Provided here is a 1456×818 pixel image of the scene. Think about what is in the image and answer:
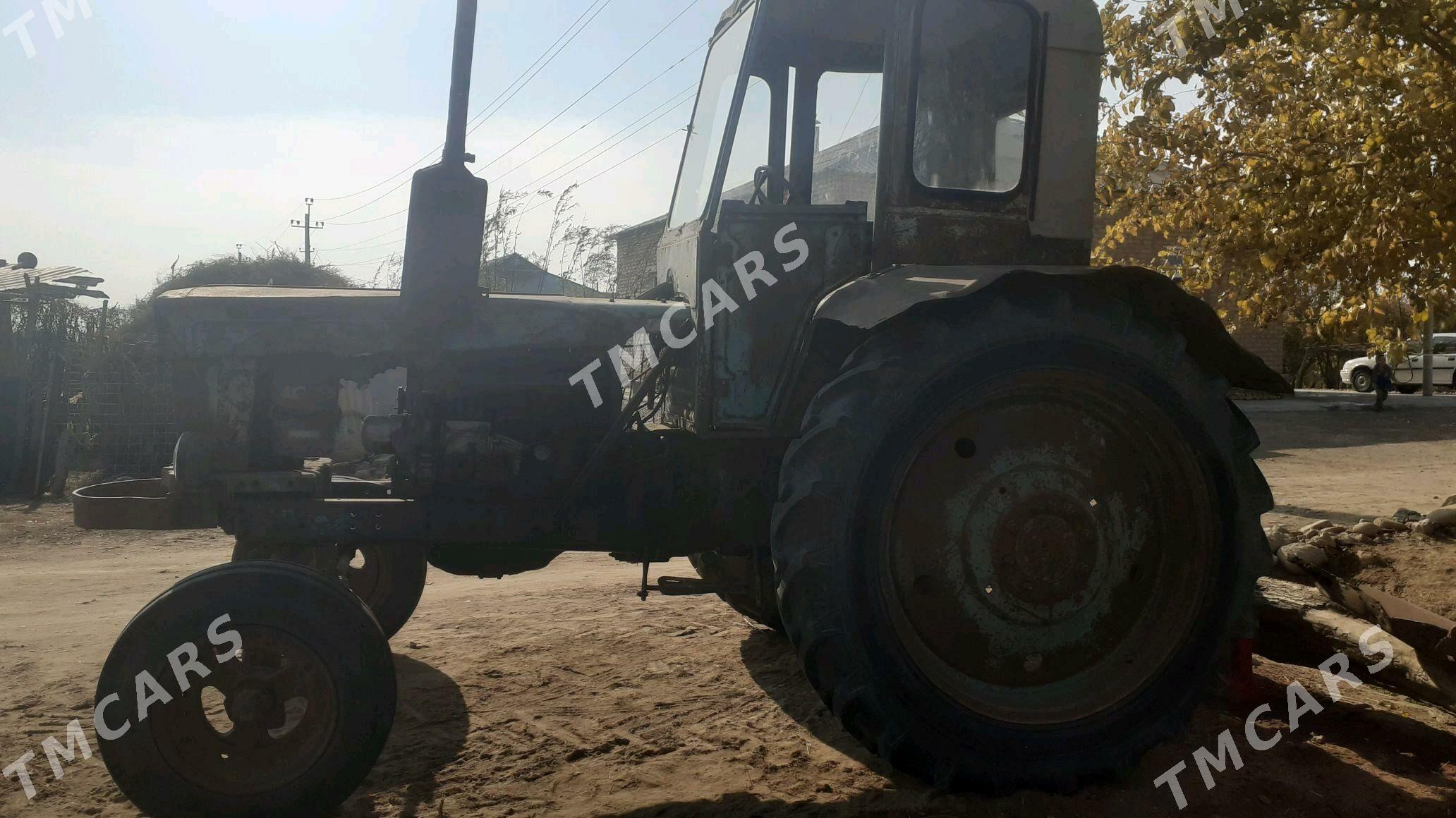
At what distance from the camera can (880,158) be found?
330cm

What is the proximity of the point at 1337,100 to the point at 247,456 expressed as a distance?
6.05 metres

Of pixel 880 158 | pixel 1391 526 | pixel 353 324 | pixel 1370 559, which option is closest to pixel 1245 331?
pixel 1391 526

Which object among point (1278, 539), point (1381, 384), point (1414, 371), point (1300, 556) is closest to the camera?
point (1300, 556)

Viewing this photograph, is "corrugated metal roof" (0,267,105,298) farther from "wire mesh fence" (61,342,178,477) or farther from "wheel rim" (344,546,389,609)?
"wheel rim" (344,546,389,609)

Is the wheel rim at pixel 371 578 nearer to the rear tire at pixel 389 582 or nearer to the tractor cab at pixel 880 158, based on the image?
the rear tire at pixel 389 582

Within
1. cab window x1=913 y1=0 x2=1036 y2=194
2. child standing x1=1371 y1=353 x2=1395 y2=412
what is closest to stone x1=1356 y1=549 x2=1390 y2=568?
cab window x1=913 y1=0 x2=1036 y2=194

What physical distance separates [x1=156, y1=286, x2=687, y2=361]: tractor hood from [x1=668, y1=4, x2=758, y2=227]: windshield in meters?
0.57

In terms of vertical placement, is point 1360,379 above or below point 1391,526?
above

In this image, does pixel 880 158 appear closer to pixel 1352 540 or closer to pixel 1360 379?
pixel 1352 540

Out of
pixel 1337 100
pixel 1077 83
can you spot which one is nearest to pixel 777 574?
pixel 1077 83

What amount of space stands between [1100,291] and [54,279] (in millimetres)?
13424

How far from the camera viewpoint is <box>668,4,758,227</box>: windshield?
360 cm

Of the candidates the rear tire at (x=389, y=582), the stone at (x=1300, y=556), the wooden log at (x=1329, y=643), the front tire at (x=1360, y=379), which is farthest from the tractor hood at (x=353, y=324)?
the front tire at (x=1360, y=379)

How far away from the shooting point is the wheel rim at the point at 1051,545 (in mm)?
2990
